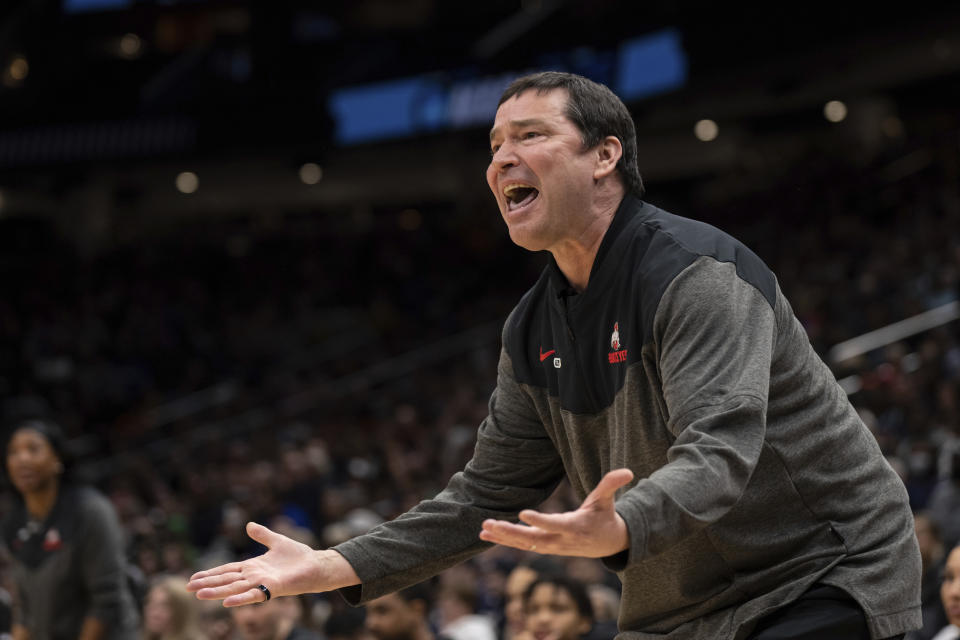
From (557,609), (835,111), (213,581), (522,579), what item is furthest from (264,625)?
(835,111)

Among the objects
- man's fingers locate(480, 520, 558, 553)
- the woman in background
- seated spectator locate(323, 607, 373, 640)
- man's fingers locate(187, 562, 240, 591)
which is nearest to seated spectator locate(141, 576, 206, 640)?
seated spectator locate(323, 607, 373, 640)

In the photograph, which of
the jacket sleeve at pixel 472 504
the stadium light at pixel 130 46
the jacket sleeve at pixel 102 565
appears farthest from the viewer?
the stadium light at pixel 130 46

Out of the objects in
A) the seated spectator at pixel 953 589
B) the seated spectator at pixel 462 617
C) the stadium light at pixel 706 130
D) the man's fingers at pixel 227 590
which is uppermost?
the stadium light at pixel 706 130

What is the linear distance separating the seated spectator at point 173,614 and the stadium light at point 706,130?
13520mm

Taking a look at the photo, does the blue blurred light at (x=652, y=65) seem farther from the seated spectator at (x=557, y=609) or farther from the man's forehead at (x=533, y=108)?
the man's forehead at (x=533, y=108)

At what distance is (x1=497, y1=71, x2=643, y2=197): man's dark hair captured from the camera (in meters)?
2.26

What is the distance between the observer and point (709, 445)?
72.4 inches

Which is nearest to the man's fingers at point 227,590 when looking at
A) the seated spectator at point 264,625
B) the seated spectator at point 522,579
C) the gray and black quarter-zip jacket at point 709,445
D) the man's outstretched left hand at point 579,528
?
the gray and black quarter-zip jacket at point 709,445

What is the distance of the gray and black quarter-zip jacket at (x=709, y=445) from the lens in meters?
1.90

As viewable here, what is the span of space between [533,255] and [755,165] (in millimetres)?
4187

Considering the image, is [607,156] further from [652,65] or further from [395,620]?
[652,65]

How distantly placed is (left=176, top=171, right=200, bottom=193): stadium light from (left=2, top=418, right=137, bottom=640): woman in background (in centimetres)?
1571

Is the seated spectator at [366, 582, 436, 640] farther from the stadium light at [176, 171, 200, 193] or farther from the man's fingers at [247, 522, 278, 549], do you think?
the stadium light at [176, 171, 200, 193]

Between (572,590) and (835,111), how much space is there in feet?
49.1
